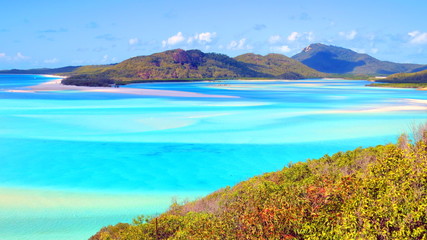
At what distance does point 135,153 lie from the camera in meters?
26.7

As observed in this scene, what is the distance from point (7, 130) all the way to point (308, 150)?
26.4m

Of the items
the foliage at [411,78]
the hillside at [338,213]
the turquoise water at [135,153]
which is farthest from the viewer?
the foliage at [411,78]

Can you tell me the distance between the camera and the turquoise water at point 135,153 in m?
16.6

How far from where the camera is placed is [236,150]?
2797cm

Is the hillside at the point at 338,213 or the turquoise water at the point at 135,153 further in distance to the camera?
the turquoise water at the point at 135,153

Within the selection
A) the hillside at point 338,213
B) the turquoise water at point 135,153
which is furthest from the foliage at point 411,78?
the hillside at point 338,213

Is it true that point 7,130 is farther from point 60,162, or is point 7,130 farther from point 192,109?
point 192,109

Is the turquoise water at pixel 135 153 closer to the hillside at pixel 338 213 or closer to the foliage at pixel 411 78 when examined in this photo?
the hillside at pixel 338 213

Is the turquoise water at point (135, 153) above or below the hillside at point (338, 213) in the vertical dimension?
below

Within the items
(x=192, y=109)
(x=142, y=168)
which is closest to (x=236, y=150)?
(x=142, y=168)

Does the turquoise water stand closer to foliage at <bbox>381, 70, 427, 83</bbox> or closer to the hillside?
the hillside

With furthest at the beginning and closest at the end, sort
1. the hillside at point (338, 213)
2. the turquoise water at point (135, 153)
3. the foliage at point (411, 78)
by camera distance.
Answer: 1. the foliage at point (411, 78)
2. the turquoise water at point (135, 153)
3. the hillside at point (338, 213)

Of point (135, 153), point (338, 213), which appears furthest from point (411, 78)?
point (338, 213)

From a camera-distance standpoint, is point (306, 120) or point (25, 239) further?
point (306, 120)
